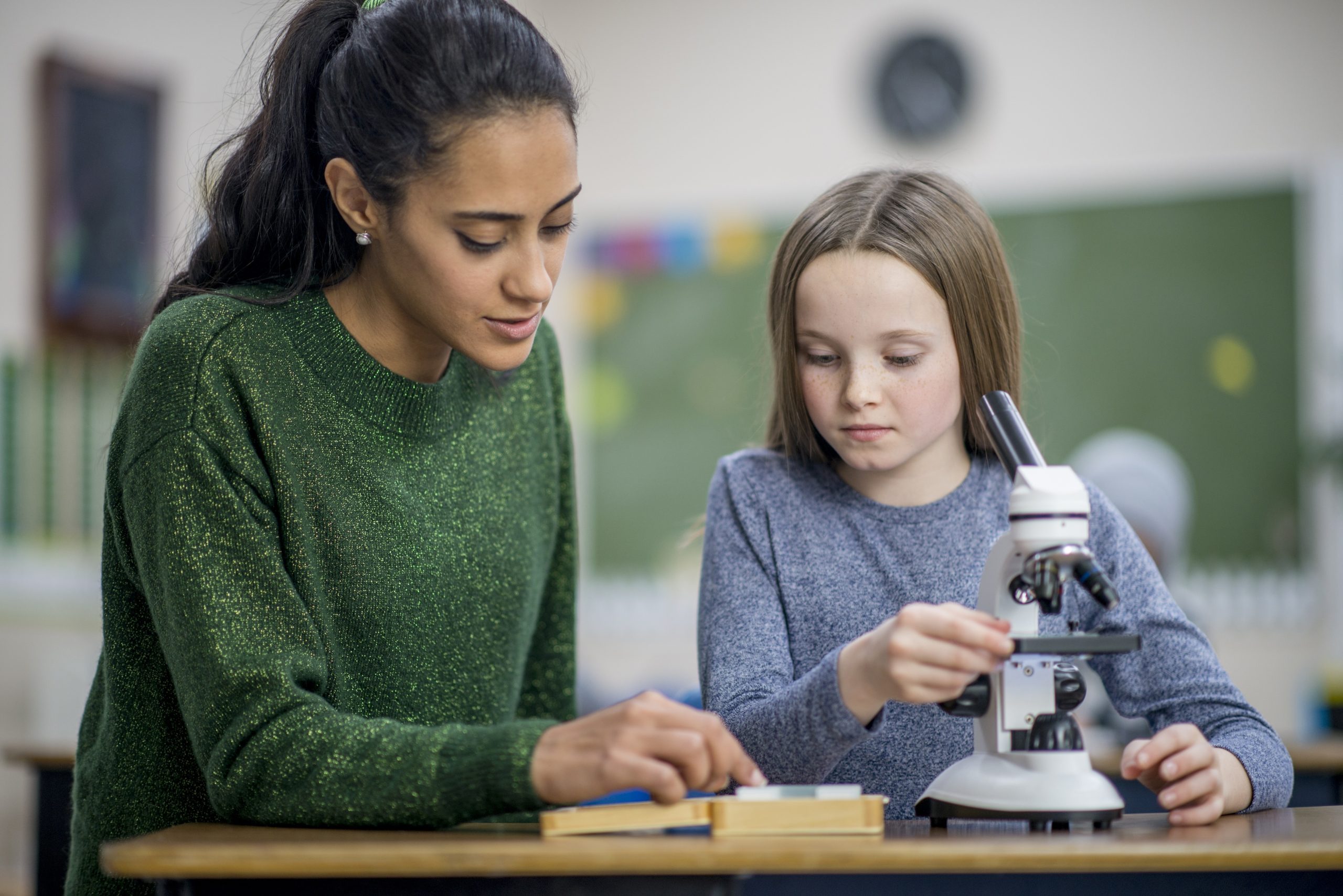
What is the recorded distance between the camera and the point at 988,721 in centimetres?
122

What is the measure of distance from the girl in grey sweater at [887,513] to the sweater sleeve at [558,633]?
253mm

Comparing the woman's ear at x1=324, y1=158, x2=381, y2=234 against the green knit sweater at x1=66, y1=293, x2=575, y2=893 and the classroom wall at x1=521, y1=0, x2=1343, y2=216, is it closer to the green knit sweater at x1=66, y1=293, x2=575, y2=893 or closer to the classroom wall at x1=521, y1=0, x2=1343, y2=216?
the green knit sweater at x1=66, y1=293, x2=575, y2=893

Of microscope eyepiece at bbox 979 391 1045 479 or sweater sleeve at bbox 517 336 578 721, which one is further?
sweater sleeve at bbox 517 336 578 721

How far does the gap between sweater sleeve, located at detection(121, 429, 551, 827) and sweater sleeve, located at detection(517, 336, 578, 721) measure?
419 mm

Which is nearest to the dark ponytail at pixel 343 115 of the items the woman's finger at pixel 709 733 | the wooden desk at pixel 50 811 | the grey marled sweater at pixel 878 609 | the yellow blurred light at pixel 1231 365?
the grey marled sweater at pixel 878 609

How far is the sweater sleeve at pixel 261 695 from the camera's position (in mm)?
1136

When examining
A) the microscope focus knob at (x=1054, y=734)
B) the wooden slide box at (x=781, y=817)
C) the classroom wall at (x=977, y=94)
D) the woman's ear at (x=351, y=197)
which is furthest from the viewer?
the classroom wall at (x=977, y=94)

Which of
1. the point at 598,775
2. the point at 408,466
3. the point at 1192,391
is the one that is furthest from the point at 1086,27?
the point at 598,775

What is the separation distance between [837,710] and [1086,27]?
15.9 feet

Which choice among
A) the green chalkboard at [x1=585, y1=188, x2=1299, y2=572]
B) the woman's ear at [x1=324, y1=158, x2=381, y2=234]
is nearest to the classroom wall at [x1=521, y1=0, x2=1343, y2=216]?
the green chalkboard at [x1=585, y1=188, x2=1299, y2=572]

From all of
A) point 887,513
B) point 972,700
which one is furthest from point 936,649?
point 887,513

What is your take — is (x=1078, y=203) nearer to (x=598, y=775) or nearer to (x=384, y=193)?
(x=384, y=193)

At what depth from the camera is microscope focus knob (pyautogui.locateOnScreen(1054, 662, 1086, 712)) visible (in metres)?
1.22

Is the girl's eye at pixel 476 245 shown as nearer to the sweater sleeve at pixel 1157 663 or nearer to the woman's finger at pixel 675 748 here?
the woman's finger at pixel 675 748
